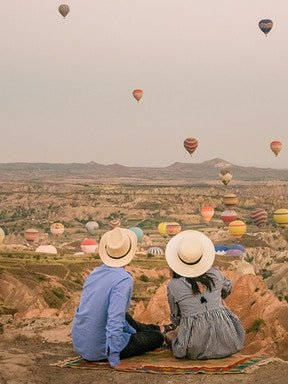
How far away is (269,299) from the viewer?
1256 centimetres

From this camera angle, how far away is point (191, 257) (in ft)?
26.1

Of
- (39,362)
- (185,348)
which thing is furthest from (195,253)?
(39,362)

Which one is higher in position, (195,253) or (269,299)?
(195,253)

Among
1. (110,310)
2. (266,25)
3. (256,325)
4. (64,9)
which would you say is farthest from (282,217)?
(110,310)

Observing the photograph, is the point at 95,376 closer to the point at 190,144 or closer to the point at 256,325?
the point at 256,325

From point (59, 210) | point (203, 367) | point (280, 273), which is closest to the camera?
point (203, 367)

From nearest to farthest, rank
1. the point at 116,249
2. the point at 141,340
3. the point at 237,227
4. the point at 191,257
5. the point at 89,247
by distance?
the point at 191,257 → the point at 116,249 → the point at 141,340 → the point at 89,247 → the point at 237,227

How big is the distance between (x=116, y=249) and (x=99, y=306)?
2.27 ft

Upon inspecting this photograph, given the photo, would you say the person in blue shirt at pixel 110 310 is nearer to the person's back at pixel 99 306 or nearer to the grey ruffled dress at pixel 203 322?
the person's back at pixel 99 306

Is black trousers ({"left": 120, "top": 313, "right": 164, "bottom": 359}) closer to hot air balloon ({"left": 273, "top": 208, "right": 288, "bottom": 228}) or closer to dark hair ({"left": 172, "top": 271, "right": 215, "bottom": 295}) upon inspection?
dark hair ({"left": 172, "top": 271, "right": 215, "bottom": 295})

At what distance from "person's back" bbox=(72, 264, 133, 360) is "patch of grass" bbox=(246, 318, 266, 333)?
3.59 m

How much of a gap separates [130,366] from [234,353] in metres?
1.37

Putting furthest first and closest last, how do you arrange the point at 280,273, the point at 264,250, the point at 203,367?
the point at 264,250 < the point at 280,273 < the point at 203,367

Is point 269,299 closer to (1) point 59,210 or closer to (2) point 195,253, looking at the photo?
(2) point 195,253
